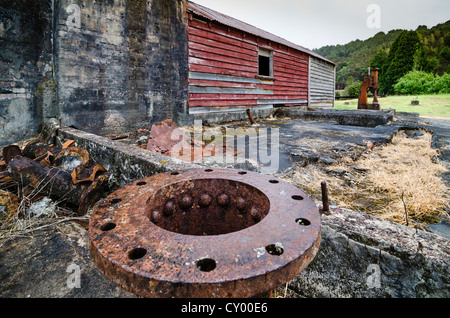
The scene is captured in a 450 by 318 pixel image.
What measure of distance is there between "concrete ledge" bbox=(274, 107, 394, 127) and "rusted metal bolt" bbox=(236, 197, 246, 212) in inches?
291

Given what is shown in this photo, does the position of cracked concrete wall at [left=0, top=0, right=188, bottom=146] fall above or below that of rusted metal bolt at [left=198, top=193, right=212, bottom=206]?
above

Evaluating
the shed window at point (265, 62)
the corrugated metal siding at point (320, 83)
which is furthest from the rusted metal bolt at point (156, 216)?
the corrugated metal siding at point (320, 83)

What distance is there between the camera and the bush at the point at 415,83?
100 feet

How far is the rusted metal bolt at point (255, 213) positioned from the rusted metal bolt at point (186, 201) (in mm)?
352

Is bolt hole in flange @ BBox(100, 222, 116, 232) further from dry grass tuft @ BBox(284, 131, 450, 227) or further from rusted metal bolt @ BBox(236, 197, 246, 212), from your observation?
dry grass tuft @ BBox(284, 131, 450, 227)

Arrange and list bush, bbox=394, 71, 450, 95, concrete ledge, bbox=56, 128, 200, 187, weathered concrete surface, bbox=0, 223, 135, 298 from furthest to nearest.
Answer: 1. bush, bbox=394, 71, 450, 95
2. concrete ledge, bbox=56, 128, 200, 187
3. weathered concrete surface, bbox=0, 223, 135, 298

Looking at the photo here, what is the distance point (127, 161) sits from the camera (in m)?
2.54

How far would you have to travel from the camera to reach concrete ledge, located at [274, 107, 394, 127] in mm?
7185

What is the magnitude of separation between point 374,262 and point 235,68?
26.6 feet

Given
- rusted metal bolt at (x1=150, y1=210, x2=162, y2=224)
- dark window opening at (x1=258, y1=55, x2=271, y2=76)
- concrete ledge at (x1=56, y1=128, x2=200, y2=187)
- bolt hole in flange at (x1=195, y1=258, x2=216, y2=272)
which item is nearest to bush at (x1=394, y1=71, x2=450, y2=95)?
dark window opening at (x1=258, y1=55, x2=271, y2=76)

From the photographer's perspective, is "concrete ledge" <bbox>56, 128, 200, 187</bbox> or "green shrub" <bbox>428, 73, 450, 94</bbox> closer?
"concrete ledge" <bbox>56, 128, 200, 187</bbox>

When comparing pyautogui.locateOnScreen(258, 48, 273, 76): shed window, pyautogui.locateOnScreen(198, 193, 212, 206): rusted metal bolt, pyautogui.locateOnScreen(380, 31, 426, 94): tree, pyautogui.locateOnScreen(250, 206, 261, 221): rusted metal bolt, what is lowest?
pyautogui.locateOnScreen(250, 206, 261, 221): rusted metal bolt

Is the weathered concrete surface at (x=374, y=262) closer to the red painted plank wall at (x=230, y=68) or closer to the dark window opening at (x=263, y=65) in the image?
the red painted plank wall at (x=230, y=68)
